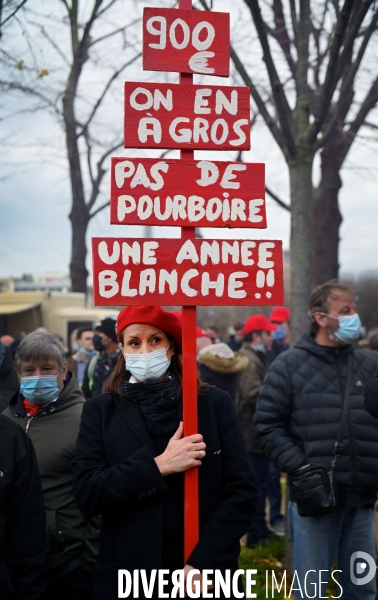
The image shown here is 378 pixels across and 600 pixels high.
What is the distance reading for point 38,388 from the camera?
323cm

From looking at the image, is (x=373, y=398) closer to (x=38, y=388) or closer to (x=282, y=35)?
(x=38, y=388)

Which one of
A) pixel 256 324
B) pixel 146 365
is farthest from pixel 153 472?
pixel 256 324

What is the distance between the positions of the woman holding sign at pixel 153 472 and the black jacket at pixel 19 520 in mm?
207

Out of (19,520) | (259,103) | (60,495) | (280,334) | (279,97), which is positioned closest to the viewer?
(19,520)

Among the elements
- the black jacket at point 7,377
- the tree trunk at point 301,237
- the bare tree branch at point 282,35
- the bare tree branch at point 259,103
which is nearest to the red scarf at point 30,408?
the black jacket at point 7,377

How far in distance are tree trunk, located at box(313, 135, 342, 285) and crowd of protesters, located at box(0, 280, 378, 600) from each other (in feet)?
20.0

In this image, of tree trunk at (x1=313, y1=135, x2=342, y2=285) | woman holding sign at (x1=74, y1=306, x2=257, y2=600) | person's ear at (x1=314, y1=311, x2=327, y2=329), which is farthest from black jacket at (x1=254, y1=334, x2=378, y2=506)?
tree trunk at (x1=313, y1=135, x2=342, y2=285)

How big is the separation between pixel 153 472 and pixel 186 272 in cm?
84

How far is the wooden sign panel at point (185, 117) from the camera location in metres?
2.87

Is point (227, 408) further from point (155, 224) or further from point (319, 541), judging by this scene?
point (319, 541)

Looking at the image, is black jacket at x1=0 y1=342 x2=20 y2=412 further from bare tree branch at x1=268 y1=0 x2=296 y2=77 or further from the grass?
bare tree branch at x1=268 y1=0 x2=296 y2=77

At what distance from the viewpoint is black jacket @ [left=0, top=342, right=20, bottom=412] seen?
12.3 ft

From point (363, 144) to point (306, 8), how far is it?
425 cm

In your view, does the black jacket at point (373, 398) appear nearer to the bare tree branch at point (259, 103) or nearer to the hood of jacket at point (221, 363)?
the bare tree branch at point (259, 103)
